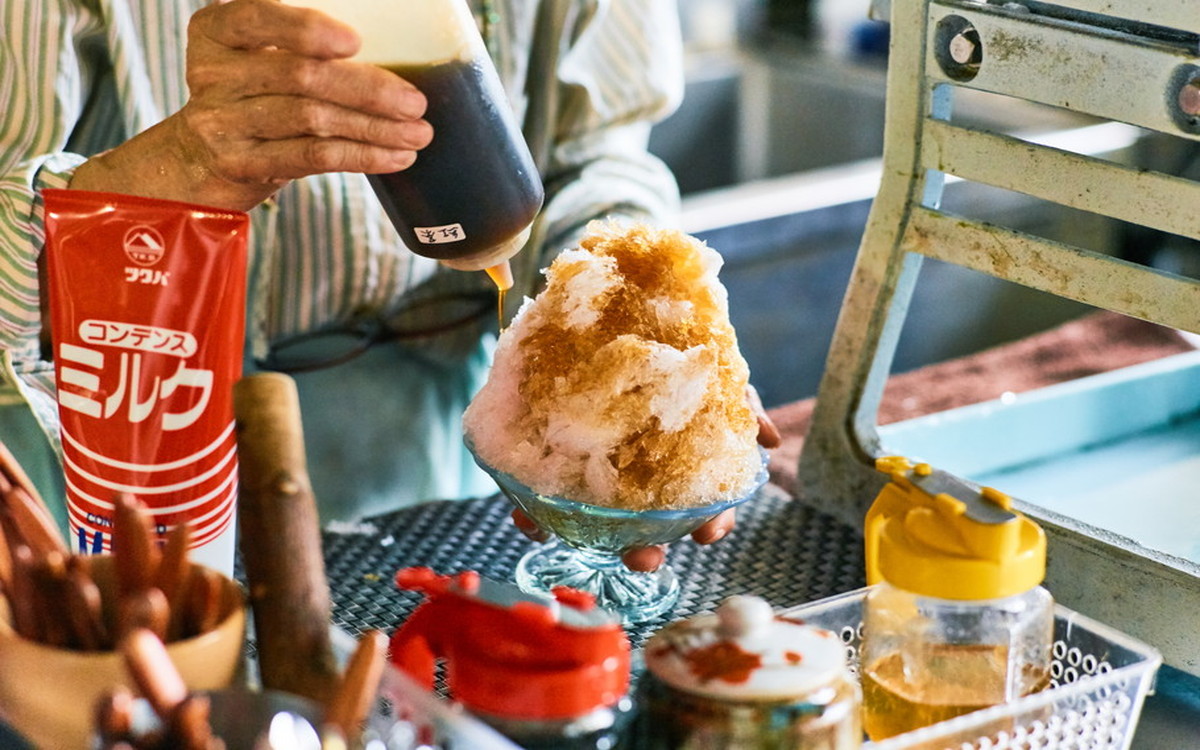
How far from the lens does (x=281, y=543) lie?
0.73 metres

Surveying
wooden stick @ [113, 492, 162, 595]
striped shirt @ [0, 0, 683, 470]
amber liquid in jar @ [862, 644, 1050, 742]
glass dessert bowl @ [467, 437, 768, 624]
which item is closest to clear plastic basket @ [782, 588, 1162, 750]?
amber liquid in jar @ [862, 644, 1050, 742]

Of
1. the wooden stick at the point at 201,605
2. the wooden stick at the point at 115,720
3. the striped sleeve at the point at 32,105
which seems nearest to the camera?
the wooden stick at the point at 115,720

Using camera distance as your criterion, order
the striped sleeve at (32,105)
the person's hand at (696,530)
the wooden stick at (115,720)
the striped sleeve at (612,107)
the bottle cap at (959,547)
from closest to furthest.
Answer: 1. the wooden stick at (115,720)
2. the bottle cap at (959,547)
3. the person's hand at (696,530)
4. the striped sleeve at (32,105)
5. the striped sleeve at (612,107)

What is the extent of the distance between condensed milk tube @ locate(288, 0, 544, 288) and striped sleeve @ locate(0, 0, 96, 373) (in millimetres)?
469

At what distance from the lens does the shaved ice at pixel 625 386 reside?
1003 mm

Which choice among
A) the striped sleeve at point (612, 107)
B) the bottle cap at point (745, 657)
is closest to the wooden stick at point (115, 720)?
the bottle cap at point (745, 657)

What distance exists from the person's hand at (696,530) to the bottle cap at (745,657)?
12.6 inches

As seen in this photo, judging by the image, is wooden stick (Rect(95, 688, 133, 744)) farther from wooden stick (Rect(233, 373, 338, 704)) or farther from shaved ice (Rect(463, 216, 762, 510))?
shaved ice (Rect(463, 216, 762, 510))

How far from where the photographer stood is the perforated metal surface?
1115 mm

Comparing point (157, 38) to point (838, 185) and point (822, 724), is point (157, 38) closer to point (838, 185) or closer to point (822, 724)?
point (822, 724)

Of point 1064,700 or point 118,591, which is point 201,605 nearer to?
point 118,591

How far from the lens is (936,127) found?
1.18 m

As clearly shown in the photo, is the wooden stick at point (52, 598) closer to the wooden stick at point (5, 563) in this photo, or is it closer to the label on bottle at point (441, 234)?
the wooden stick at point (5, 563)

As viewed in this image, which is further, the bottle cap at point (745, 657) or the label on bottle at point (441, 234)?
the label on bottle at point (441, 234)
